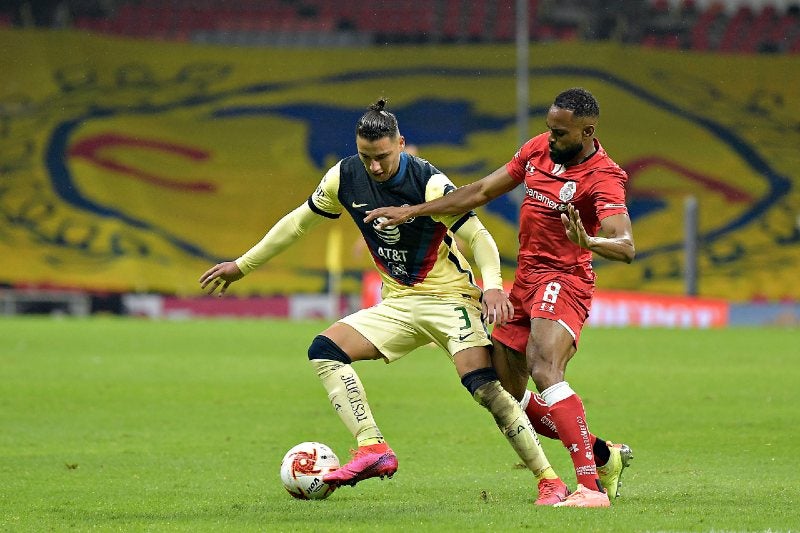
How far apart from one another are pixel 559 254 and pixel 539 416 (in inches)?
44.3

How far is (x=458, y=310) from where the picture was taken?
7750mm

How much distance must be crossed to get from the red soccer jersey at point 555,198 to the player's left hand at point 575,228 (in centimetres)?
42

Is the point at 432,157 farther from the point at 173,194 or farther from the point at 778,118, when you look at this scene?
the point at 778,118

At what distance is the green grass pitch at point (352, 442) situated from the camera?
682cm

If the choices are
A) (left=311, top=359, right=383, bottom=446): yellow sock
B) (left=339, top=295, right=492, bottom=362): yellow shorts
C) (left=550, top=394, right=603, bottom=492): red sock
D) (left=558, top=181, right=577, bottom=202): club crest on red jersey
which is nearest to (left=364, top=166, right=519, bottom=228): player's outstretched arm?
(left=558, top=181, right=577, bottom=202): club crest on red jersey

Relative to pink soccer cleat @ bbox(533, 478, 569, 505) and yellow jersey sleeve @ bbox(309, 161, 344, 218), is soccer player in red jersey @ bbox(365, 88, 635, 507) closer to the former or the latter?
pink soccer cleat @ bbox(533, 478, 569, 505)

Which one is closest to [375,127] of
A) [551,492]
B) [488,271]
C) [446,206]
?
[446,206]

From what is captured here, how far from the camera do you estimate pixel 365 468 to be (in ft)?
24.0

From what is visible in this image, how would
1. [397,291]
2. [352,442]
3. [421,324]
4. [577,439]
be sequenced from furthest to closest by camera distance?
[352,442], [397,291], [421,324], [577,439]

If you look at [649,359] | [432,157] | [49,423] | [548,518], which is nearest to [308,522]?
[548,518]

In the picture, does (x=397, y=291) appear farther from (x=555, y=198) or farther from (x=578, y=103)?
(x=578, y=103)

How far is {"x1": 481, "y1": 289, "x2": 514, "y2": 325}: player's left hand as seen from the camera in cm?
711

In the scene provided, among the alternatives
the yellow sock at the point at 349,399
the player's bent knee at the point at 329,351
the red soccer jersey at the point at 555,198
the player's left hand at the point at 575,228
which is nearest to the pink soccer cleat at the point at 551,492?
the yellow sock at the point at 349,399

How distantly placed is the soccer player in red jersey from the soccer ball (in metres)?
1.13
